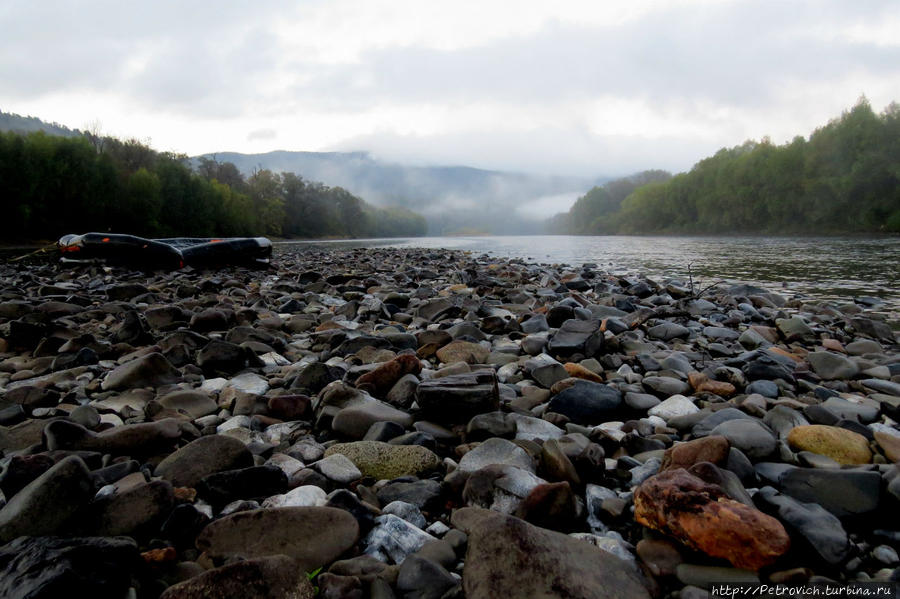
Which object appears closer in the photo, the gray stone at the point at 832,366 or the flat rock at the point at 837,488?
the flat rock at the point at 837,488

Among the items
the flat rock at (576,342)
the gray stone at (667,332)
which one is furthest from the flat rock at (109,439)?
the gray stone at (667,332)

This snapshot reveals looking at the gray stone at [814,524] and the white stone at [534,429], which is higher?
the gray stone at [814,524]

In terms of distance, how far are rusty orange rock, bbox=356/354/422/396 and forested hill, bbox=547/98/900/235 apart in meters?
59.9

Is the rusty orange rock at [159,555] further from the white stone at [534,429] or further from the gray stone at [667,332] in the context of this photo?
the gray stone at [667,332]

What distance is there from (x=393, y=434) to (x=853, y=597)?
170 cm

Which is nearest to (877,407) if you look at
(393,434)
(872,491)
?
(872,491)

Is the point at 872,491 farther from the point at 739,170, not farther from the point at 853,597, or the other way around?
the point at 739,170

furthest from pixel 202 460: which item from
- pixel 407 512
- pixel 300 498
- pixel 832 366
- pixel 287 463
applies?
pixel 832 366

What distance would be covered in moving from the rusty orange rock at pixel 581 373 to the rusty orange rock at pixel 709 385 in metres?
0.57

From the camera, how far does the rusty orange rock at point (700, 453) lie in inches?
73.9

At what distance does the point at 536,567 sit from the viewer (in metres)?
1.34

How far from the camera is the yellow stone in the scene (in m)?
2.05

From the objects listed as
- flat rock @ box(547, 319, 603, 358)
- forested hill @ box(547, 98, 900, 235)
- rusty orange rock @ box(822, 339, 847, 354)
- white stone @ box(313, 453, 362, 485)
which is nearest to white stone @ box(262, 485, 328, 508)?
white stone @ box(313, 453, 362, 485)

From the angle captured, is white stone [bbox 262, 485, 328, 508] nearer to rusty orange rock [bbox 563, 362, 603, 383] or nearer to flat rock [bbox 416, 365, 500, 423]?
flat rock [bbox 416, 365, 500, 423]
